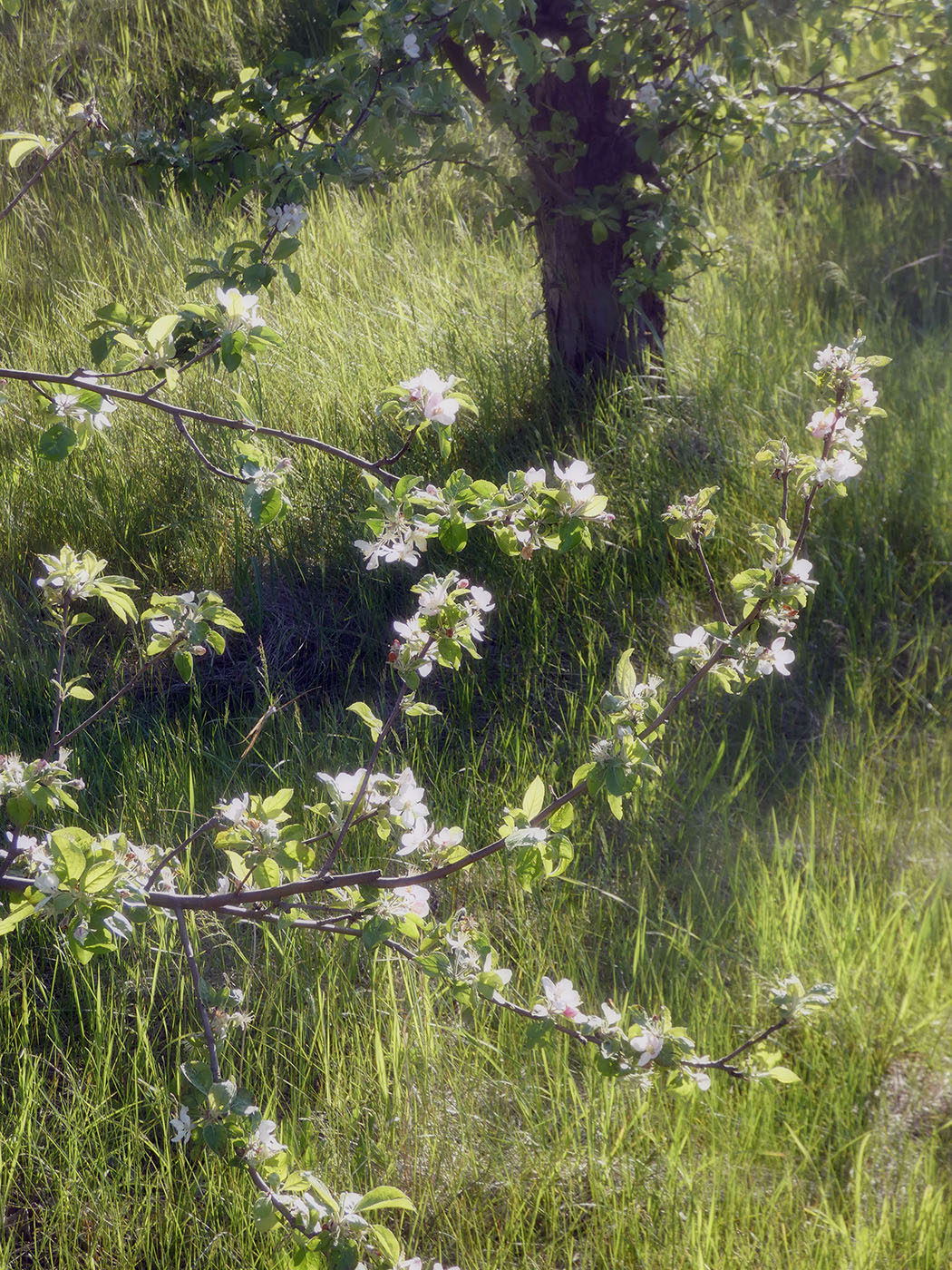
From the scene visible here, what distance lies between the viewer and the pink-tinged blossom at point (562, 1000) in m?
1.38

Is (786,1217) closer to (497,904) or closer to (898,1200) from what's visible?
(898,1200)

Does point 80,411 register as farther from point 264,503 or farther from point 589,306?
point 589,306

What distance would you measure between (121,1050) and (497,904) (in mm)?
749

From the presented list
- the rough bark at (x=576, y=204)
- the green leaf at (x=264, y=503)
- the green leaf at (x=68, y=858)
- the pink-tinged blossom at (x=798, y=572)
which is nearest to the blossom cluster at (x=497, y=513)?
the green leaf at (x=264, y=503)

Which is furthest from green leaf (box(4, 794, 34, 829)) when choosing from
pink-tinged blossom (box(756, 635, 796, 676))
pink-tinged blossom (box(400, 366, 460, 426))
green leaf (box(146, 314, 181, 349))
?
pink-tinged blossom (box(756, 635, 796, 676))

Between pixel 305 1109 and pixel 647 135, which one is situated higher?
pixel 647 135

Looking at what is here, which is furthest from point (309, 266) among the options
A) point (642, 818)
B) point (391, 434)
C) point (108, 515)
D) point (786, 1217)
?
point (786, 1217)

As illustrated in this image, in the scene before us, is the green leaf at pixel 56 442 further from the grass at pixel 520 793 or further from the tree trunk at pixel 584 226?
the tree trunk at pixel 584 226

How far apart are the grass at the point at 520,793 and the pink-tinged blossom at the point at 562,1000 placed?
1.46 feet

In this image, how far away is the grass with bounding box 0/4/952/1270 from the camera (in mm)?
1688

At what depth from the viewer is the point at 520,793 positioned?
2355 millimetres

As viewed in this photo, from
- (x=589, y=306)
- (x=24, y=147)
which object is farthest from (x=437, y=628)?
(x=589, y=306)

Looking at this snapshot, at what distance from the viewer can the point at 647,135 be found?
9.72 ft

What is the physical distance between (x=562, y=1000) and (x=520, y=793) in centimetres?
97
